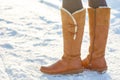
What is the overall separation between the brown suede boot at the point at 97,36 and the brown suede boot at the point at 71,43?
11 centimetres

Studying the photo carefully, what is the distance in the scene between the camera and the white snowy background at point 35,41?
2.60 metres

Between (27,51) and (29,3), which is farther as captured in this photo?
(29,3)

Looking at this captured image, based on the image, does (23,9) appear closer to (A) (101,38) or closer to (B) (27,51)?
(B) (27,51)

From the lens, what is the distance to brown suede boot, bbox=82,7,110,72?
252 cm

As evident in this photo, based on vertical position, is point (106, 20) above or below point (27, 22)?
above

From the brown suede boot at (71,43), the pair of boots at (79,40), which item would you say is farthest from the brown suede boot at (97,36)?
the brown suede boot at (71,43)

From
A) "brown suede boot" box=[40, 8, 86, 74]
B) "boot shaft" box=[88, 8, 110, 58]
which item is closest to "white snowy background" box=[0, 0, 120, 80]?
"brown suede boot" box=[40, 8, 86, 74]

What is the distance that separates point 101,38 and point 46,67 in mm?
442

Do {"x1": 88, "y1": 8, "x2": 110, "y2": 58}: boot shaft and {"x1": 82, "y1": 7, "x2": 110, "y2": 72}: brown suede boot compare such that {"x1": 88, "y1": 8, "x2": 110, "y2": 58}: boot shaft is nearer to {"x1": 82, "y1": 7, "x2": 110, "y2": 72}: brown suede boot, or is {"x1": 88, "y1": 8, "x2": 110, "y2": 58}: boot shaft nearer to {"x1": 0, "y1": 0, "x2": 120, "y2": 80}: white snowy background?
{"x1": 82, "y1": 7, "x2": 110, "y2": 72}: brown suede boot

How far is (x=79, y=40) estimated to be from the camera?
2.50 metres

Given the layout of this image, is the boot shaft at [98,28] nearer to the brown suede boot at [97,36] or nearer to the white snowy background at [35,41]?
the brown suede boot at [97,36]

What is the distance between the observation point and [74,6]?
246 cm

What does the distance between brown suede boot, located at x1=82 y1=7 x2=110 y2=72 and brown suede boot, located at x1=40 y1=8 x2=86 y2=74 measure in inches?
4.3

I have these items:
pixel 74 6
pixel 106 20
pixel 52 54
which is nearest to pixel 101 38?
pixel 106 20
